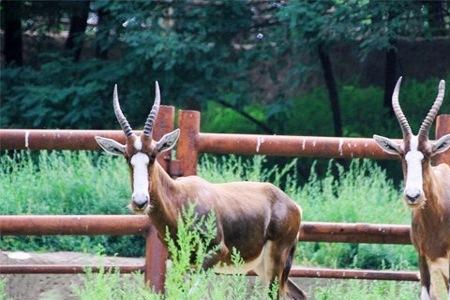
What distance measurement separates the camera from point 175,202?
925 centimetres

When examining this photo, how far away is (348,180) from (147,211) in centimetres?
480

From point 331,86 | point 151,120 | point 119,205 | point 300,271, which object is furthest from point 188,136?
point 331,86

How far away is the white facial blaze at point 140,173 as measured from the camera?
29.2 ft

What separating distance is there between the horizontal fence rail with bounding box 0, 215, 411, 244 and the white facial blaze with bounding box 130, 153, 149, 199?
67cm

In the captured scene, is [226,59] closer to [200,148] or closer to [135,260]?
[135,260]

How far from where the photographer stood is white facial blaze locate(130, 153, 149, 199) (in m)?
8.89

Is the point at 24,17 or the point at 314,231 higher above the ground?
the point at 24,17

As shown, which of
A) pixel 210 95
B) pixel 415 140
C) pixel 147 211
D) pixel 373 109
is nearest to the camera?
pixel 147 211

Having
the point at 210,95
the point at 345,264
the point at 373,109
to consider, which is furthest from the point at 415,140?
the point at 373,109

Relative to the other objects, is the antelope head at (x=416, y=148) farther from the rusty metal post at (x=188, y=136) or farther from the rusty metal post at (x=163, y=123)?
the rusty metal post at (x=163, y=123)

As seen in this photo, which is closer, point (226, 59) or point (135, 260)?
point (135, 260)

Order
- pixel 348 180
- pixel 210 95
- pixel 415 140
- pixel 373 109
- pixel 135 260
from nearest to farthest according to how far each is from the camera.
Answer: pixel 415 140 < pixel 135 260 < pixel 348 180 < pixel 210 95 < pixel 373 109

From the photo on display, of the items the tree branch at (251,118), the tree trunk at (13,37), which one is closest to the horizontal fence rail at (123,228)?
the tree branch at (251,118)

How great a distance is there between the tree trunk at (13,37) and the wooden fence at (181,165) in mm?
8229
